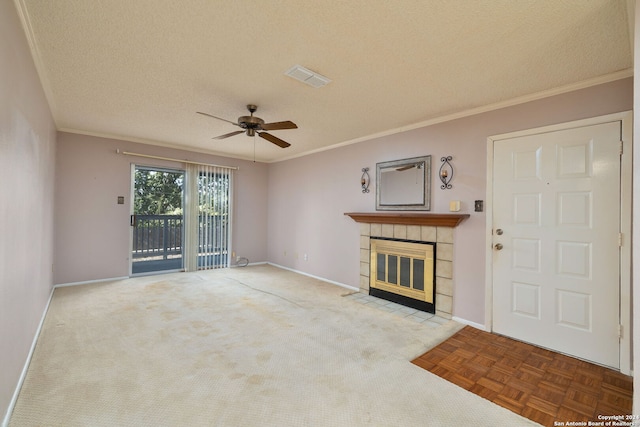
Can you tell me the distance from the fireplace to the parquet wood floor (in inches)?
32.1

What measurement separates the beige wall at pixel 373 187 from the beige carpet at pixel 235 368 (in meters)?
0.88

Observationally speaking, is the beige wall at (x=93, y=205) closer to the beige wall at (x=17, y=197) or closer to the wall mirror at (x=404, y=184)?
the beige wall at (x=17, y=197)

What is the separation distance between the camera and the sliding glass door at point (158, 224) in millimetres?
5910

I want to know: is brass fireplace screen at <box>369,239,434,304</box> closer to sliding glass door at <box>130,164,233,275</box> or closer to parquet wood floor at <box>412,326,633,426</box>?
parquet wood floor at <box>412,326,633,426</box>

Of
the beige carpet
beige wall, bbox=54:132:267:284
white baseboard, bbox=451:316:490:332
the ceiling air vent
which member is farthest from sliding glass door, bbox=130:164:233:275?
white baseboard, bbox=451:316:490:332

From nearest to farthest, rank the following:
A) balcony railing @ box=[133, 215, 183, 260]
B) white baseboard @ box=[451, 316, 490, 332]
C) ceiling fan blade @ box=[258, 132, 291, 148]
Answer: white baseboard @ box=[451, 316, 490, 332], ceiling fan blade @ box=[258, 132, 291, 148], balcony railing @ box=[133, 215, 183, 260]

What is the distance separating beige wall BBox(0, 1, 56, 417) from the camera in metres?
1.50

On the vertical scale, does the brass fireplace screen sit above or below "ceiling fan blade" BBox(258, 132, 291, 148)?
below

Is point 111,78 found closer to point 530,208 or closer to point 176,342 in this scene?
point 176,342

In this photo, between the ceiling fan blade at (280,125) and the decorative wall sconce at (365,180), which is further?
the decorative wall sconce at (365,180)

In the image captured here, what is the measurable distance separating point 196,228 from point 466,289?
4579mm

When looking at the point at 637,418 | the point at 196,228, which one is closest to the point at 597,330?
A: the point at 637,418

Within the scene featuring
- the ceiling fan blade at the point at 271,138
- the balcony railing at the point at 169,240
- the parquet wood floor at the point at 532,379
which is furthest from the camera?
the balcony railing at the point at 169,240

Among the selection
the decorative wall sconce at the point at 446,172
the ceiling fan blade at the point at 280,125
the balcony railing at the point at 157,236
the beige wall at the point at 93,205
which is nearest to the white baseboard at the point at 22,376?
the beige wall at the point at 93,205
